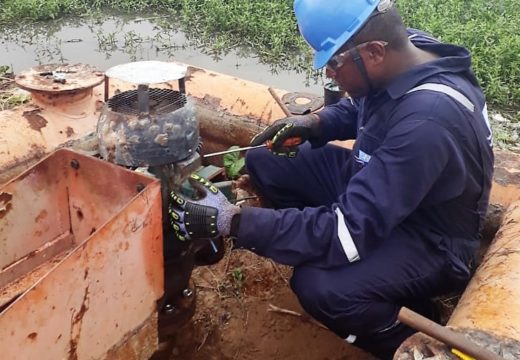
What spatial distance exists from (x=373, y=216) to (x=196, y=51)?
4.24m

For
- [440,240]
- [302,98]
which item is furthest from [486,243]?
[302,98]

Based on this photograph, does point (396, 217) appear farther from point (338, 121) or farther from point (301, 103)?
point (301, 103)

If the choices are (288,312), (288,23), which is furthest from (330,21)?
(288,23)

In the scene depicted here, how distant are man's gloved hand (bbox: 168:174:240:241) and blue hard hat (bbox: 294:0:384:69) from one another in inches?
24.3

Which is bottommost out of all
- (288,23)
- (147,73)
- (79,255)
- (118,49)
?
(118,49)

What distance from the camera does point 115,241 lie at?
1.99 meters

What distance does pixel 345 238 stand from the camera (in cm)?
232

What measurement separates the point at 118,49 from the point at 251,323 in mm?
3872

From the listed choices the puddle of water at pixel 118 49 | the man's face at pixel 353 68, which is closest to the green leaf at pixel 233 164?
the man's face at pixel 353 68

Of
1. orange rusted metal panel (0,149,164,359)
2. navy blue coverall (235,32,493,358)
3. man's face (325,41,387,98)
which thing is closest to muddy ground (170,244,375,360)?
navy blue coverall (235,32,493,358)

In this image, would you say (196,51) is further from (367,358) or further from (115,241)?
(115,241)

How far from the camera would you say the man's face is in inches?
92.9

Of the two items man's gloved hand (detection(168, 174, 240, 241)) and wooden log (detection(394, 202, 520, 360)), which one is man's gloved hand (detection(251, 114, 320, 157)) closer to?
man's gloved hand (detection(168, 174, 240, 241))

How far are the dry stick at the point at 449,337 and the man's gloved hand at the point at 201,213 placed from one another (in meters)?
0.73
